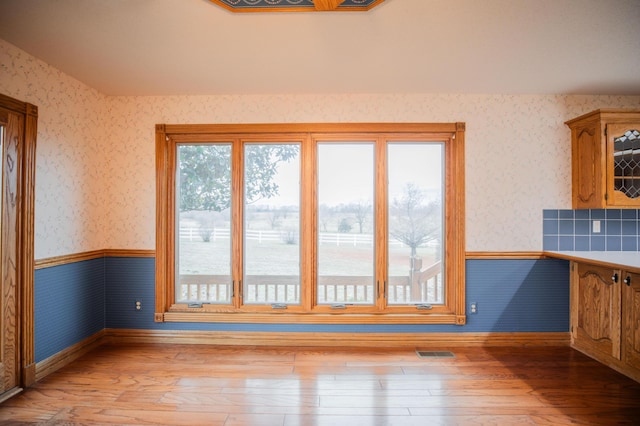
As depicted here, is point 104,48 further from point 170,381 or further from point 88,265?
point 170,381

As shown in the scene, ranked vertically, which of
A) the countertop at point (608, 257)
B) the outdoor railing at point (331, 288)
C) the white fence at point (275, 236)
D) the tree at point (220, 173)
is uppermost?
the tree at point (220, 173)

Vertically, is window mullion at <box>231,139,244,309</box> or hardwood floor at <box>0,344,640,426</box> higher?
window mullion at <box>231,139,244,309</box>

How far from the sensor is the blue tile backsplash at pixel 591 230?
12.1 feet

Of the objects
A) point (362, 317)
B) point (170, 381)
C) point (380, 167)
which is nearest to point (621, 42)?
point (380, 167)

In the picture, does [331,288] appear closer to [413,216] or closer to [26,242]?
[413,216]

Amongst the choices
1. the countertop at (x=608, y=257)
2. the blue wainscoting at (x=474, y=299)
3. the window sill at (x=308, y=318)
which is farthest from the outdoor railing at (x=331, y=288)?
the countertop at (x=608, y=257)

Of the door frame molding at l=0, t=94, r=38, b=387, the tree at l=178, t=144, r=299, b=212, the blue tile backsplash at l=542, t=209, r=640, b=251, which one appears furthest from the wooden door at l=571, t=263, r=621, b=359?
the door frame molding at l=0, t=94, r=38, b=387

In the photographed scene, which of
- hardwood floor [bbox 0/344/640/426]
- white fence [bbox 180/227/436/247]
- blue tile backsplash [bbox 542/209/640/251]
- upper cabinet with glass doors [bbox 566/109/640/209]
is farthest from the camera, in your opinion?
white fence [bbox 180/227/436/247]

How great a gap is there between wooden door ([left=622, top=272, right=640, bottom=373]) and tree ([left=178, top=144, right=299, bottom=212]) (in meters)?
2.97

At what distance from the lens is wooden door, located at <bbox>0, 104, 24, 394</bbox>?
2.64 metres

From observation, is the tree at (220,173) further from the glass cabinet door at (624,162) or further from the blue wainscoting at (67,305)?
the glass cabinet door at (624,162)

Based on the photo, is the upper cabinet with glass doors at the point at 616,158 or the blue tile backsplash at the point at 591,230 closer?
the upper cabinet with glass doors at the point at 616,158

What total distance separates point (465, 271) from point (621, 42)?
2.15 meters

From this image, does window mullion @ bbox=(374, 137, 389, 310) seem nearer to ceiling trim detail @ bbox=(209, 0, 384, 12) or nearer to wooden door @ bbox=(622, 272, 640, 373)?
ceiling trim detail @ bbox=(209, 0, 384, 12)
